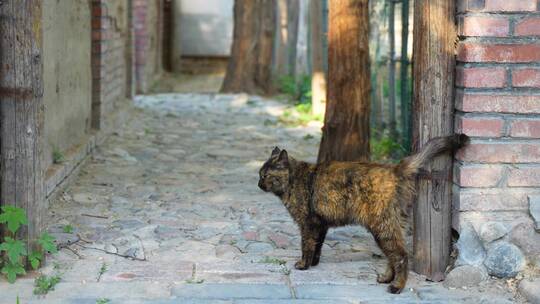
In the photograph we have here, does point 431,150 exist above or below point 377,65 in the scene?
below

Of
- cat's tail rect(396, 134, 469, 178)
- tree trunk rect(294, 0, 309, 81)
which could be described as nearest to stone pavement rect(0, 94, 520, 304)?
cat's tail rect(396, 134, 469, 178)

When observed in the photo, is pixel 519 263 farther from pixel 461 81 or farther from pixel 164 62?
A: pixel 164 62

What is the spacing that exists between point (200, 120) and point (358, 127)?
16.9 ft

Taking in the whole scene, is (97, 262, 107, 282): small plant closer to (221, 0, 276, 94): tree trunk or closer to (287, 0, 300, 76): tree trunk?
(221, 0, 276, 94): tree trunk

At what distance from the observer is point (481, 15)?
4891 mm

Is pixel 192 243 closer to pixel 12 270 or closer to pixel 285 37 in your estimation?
pixel 12 270

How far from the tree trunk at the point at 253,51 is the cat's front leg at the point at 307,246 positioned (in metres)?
11.4

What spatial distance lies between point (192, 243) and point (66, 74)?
9.50 ft

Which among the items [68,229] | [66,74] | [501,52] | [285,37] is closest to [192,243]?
[68,229]

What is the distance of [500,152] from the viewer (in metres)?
5.02

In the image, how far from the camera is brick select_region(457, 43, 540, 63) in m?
4.91

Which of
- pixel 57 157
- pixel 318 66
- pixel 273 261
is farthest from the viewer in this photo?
pixel 318 66

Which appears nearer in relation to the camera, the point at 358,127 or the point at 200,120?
the point at 358,127

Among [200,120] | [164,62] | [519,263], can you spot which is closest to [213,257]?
[519,263]
